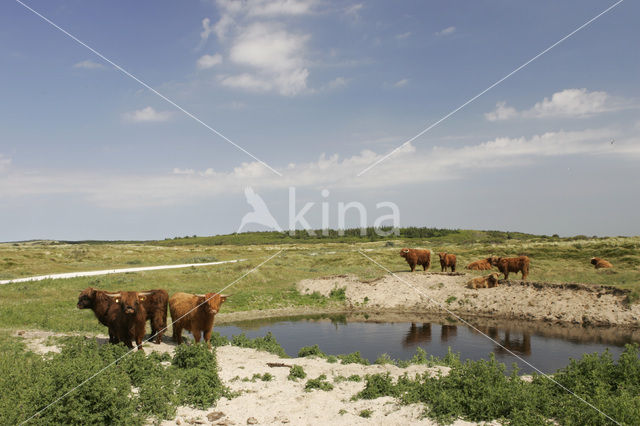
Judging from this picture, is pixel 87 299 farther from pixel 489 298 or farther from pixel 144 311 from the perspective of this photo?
pixel 489 298

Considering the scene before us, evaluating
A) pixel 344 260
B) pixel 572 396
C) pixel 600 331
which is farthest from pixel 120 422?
pixel 344 260

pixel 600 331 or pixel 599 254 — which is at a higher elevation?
pixel 599 254

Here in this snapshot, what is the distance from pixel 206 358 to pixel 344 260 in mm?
41863

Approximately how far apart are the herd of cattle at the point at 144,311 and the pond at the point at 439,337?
5.23 metres

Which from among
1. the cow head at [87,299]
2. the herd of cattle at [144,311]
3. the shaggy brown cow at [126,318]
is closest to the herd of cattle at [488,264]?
the herd of cattle at [144,311]

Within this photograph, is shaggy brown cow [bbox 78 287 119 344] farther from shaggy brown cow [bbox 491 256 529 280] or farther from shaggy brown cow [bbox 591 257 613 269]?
shaggy brown cow [bbox 591 257 613 269]

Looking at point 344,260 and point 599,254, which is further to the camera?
point 344,260

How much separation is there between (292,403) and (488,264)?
32.5 meters

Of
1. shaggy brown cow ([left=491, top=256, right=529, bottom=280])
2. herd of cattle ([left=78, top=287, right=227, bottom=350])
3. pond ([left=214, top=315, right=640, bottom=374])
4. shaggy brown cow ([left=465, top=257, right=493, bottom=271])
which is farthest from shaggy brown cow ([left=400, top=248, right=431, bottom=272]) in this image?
herd of cattle ([left=78, top=287, right=227, bottom=350])

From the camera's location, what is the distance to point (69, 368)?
9641 mm

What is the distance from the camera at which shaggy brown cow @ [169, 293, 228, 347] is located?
15.7m

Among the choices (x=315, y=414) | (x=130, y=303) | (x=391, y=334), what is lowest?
(x=391, y=334)

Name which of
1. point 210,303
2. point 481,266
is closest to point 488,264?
point 481,266

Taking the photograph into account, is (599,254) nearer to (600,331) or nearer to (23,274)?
(600,331)
